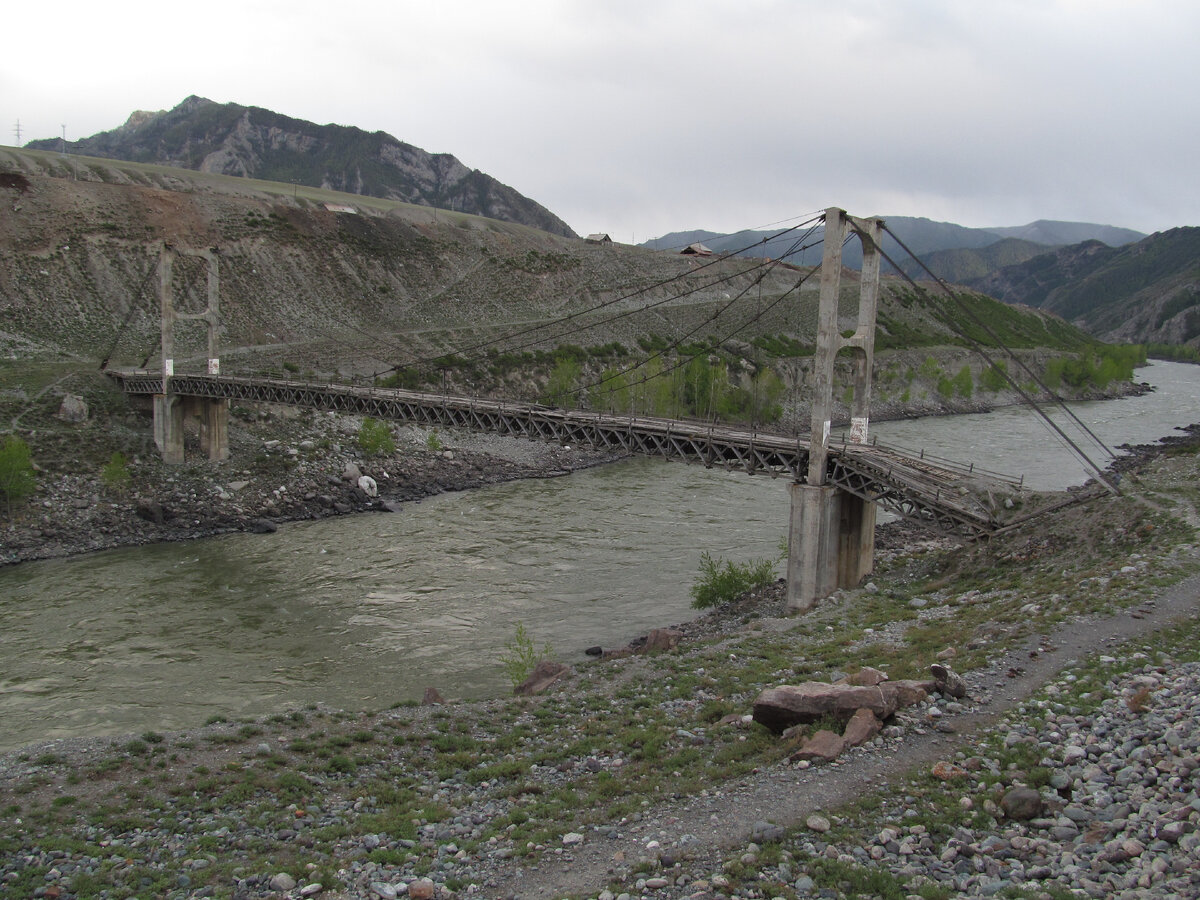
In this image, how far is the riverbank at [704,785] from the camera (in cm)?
750

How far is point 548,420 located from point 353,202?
229ft

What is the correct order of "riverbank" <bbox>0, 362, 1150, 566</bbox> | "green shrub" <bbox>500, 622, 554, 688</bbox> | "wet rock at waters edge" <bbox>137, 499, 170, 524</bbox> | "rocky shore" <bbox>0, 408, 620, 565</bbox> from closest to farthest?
"green shrub" <bbox>500, 622, 554, 688</bbox> → "rocky shore" <bbox>0, 408, 620, 565</bbox> → "riverbank" <bbox>0, 362, 1150, 566</bbox> → "wet rock at waters edge" <bbox>137, 499, 170, 524</bbox>

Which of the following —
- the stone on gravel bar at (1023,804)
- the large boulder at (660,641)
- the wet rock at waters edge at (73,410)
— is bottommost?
the large boulder at (660,641)

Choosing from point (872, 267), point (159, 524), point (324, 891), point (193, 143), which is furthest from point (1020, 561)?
point (193, 143)

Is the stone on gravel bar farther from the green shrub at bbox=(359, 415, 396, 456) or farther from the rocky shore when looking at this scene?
the green shrub at bbox=(359, 415, 396, 456)

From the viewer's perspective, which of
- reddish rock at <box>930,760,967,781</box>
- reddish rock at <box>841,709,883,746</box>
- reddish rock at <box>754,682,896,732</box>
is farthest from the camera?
reddish rock at <box>754,682,896,732</box>

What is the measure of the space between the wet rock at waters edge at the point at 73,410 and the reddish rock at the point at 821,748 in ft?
121

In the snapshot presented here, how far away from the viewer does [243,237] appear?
6619 centimetres

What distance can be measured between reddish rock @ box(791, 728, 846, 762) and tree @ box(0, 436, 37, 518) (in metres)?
30.8

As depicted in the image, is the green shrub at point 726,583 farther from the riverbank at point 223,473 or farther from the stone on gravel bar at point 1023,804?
the riverbank at point 223,473

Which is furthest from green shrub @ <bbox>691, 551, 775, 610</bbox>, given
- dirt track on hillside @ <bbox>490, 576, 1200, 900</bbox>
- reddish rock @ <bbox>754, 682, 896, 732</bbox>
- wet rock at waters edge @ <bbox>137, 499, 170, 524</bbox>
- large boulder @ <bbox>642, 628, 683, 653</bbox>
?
wet rock at waters edge @ <bbox>137, 499, 170, 524</bbox>

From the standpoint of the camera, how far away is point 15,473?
98.8 ft

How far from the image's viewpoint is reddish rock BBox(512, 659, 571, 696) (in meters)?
15.5

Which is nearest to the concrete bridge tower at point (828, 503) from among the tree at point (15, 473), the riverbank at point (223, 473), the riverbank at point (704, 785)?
the riverbank at point (704, 785)
